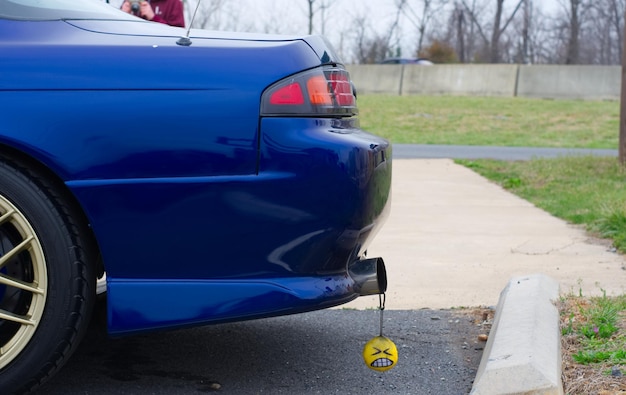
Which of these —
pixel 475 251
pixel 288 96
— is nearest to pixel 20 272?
pixel 288 96

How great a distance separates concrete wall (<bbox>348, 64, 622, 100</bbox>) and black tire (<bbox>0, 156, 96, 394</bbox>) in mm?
22679

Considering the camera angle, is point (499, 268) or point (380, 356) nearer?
point (380, 356)

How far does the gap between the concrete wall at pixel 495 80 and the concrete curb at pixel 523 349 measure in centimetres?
2129

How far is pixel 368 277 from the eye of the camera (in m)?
2.91

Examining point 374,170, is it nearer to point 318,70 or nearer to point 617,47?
point 318,70

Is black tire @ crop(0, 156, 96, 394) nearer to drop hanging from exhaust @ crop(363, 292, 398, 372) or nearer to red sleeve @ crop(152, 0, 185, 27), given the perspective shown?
drop hanging from exhaust @ crop(363, 292, 398, 372)

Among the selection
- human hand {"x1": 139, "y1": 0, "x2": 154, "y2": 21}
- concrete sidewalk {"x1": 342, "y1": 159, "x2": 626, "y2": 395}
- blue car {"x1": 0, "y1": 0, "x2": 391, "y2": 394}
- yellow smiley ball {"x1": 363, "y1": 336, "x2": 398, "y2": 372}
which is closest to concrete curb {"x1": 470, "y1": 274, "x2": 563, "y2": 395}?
concrete sidewalk {"x1": 342, "y1": 159, "x2": 626, "y2": 395}

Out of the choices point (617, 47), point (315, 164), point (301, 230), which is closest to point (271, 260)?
point (301, 230)

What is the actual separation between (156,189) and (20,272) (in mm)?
505

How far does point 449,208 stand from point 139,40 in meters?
5.13

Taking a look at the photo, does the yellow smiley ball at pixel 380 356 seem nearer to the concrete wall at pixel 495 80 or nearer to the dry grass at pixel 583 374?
the dry grass at pixel 583 374

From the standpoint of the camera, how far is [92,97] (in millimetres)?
2686

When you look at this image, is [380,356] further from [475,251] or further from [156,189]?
[475,251]

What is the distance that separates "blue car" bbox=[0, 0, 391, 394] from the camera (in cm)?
267
